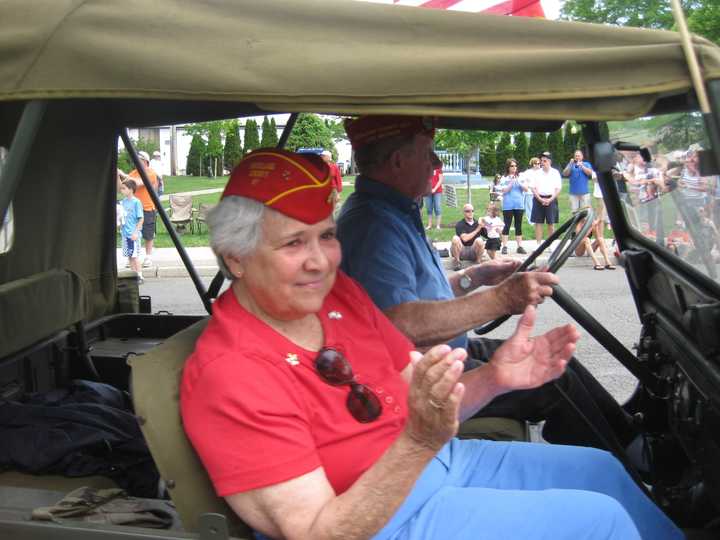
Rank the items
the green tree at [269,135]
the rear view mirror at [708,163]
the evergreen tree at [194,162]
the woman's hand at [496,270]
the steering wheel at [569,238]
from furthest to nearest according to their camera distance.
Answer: the evergreen tree at [194,162] → the green tree at [269,135] → the woman's hand at [496,270] → the steering wheel at [569,238] → the rear view mirror at [708,163]

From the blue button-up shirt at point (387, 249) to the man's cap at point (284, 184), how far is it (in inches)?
27.3

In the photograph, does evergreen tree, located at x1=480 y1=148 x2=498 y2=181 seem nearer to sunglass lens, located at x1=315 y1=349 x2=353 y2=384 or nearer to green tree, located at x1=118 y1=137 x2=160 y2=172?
green tree, located at x1=118 y1=137 x2=160 y2=172

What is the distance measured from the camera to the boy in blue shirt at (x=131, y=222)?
424 inches

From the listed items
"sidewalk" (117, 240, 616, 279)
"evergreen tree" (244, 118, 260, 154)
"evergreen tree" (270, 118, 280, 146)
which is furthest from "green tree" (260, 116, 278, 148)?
"sidewalk" (117, 240, 616, 279)

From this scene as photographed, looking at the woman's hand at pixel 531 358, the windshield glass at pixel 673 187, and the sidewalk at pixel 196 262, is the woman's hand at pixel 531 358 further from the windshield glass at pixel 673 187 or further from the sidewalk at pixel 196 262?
the sidewalk at pixel 196 262

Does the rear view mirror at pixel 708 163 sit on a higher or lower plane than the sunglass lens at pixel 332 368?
higher

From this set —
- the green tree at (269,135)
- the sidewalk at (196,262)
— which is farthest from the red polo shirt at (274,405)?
the sidewalk at (196,262)

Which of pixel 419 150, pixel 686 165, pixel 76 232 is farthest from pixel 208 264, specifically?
pixel 686 165

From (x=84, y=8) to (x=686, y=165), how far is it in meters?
1.65

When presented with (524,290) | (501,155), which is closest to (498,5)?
(524,290)

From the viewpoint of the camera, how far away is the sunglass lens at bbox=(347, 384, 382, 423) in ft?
6.52

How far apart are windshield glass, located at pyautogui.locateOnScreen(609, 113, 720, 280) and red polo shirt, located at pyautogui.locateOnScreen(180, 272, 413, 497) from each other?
962 millimetres

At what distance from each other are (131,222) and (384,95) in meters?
9.75

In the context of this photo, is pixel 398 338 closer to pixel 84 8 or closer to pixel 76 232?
pixel 84 8
